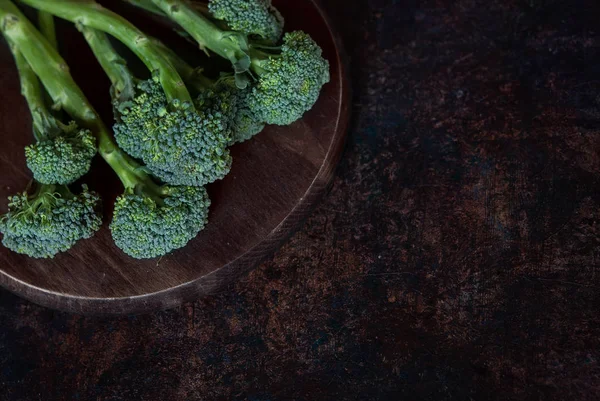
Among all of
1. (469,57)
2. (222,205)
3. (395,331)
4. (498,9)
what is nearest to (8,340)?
(222,205)

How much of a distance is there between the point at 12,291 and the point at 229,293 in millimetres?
791

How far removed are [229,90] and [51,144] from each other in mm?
604

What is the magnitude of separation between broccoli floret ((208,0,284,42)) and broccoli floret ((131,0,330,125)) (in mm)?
39

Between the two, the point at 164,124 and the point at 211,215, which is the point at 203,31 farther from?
the point at 211,215

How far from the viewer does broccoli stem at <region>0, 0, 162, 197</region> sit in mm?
2037

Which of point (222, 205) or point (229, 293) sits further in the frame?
point (229, 293)

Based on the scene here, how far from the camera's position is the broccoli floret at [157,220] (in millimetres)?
1918

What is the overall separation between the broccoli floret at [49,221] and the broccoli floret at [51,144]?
0.07 meters

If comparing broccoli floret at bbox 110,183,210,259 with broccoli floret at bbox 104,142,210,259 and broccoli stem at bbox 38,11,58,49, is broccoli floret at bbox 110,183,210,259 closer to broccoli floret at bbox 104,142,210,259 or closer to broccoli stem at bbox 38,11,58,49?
broccoli floret at bbox 104,142,210,259

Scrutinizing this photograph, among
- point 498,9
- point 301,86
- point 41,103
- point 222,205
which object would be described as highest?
point 498,9

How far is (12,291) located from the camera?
2186 millimetres

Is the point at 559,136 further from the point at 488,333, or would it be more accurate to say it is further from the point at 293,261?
the point at 293,261

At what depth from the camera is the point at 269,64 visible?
1873 millimetres

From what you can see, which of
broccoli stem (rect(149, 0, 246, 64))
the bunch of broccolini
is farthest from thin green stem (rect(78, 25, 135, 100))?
broccoli stem (rect(149, 0, 246, 64))
